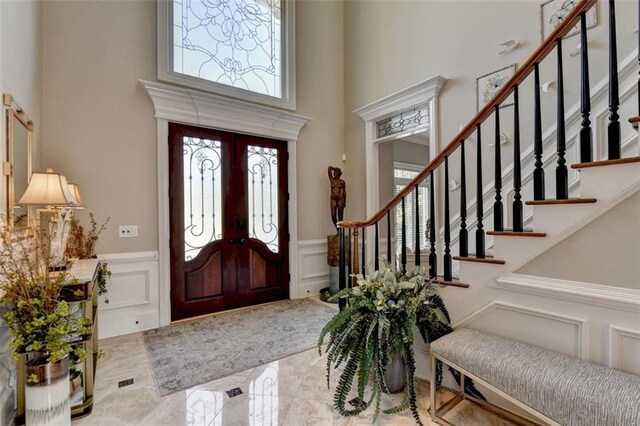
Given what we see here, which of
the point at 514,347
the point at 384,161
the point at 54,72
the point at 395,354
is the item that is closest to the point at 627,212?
the point at 514,347

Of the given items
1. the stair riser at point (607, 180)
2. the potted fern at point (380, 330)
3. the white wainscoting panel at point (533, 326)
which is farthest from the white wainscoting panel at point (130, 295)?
the stair riser at point (607, 180)

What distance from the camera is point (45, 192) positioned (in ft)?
6.49

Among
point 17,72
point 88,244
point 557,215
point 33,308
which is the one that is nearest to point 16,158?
point 17,72

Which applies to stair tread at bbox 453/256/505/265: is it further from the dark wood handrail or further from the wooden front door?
the wooden front door

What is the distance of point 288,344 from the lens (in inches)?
114

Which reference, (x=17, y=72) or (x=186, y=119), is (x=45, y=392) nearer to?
(x=17, y=72)

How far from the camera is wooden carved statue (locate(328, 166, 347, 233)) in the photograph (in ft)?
15.0

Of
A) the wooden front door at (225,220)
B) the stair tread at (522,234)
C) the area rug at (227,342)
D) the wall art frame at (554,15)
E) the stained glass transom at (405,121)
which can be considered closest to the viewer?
the stair tread at (522,234)

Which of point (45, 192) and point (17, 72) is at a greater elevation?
point (17, 72)

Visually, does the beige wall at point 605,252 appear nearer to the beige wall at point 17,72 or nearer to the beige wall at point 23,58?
the beige wall at point 17,72

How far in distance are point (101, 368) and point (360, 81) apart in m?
4.74

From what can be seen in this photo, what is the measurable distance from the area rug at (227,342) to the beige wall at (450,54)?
205 centimetres

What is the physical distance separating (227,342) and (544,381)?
2553 millimetres

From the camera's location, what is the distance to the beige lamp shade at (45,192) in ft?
6.37
